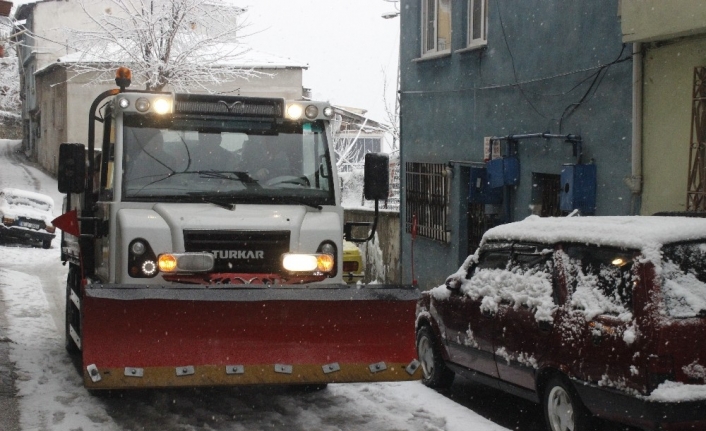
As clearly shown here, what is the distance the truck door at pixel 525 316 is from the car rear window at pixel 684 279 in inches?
40.6

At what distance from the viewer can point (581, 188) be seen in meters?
12.1

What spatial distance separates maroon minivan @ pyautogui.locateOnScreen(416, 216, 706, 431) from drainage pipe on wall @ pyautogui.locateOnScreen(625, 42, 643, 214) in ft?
10.9

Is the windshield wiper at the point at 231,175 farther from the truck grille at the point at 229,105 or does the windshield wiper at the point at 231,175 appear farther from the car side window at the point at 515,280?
the car side window at the point at 515,280

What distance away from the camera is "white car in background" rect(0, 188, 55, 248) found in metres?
25.4

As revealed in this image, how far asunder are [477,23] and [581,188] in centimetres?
491

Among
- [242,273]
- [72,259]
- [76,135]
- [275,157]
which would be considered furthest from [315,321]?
[76,135]

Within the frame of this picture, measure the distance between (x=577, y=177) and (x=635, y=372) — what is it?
6231 millimetres

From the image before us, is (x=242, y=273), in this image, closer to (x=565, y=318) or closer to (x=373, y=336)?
(x=373, y=336)

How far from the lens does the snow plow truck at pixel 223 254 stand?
6.82 metres

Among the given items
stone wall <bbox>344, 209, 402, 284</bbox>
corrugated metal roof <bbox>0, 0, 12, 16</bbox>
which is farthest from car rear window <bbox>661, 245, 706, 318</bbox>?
corrugated metal roof <bbox>0, 0, 12, 16</bbox>

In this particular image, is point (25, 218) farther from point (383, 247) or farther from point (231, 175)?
point (231, 175)

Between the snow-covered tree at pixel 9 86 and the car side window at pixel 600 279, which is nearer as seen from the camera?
the car side window at pixel 600 279

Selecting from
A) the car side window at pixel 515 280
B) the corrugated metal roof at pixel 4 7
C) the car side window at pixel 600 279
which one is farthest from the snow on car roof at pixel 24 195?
the car side window at pixel 600 279

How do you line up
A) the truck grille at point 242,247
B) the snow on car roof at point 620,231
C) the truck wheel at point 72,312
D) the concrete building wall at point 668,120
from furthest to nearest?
the concrete building wall at point 668,120 → the truck wheel at point 72,312 → the truck grille at point 242,247 → the snow on car roof at point 620,231
